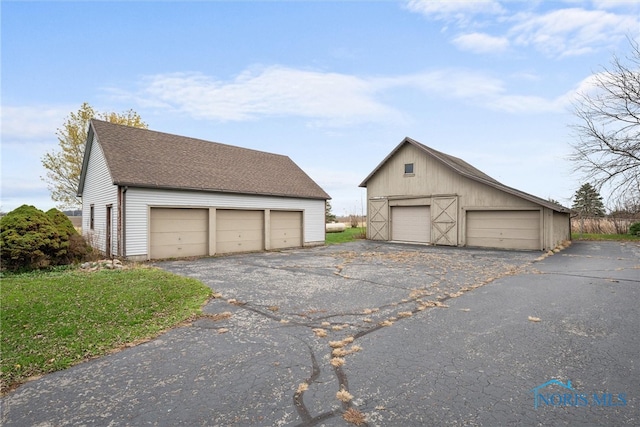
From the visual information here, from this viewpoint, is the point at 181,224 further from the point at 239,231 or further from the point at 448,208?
the point at 448,208

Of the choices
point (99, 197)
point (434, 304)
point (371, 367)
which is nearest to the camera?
point (371, 367)

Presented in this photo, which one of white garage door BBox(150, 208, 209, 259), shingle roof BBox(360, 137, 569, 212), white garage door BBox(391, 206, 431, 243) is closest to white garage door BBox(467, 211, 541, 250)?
shingle roof BBox(360, 137, 569, 212)

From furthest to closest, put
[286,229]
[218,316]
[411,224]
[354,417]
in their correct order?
[411,224] → [286,229] → [218,316] → [354,417]

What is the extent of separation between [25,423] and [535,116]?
18399mm

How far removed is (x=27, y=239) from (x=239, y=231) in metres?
7.53

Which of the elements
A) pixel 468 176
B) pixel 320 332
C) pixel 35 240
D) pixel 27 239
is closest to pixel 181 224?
pixel 35 240

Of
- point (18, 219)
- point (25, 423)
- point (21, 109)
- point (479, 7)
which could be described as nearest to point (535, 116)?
point (479, 7)

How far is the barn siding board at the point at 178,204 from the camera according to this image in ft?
A: 38.6

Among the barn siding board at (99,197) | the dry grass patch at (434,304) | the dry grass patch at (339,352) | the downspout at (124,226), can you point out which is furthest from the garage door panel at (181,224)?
the dry grass patch at (339,352)

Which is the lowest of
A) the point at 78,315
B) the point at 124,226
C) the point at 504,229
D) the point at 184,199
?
the point at 78,315

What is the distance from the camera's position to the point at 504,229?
53.4 feet
